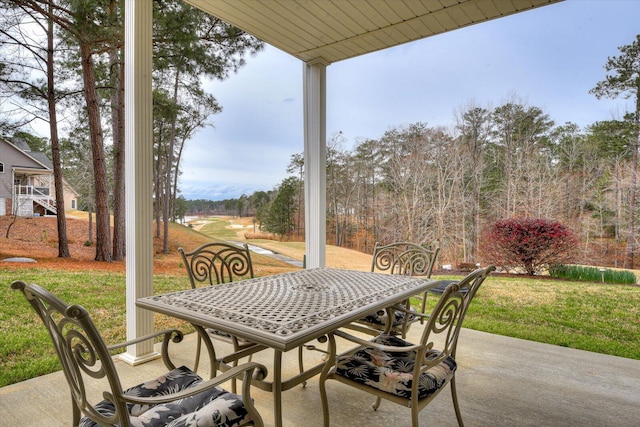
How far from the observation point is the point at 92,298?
3461mm

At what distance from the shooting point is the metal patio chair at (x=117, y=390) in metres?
0.98

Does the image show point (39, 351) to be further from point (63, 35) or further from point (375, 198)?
point (375, 198)

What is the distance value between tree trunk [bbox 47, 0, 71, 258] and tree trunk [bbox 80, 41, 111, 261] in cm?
25

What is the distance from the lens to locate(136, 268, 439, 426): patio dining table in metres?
1.32

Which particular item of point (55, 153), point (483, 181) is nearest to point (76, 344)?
point (55, 153)

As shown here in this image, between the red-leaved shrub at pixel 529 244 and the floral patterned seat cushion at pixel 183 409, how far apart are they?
3.56 m

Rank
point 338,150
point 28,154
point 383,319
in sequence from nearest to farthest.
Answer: point 383,319
point 28,154
point 338,150

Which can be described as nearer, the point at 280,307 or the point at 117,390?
the point at 117,390

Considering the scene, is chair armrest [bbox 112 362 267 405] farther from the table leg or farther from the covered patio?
the covered patio

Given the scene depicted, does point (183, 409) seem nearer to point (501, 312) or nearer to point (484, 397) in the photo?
point (484, 397)

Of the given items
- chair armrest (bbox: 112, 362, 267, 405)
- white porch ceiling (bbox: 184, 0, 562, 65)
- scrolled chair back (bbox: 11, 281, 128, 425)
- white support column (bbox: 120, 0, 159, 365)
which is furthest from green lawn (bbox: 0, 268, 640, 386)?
white porch ceiling (bbox: 184, 0, 562, 65)

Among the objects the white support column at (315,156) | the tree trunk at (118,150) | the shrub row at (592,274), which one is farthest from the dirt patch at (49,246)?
the shrub row at (592,274)

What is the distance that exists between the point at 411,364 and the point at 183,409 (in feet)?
3.29

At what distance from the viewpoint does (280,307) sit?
1601 mm
